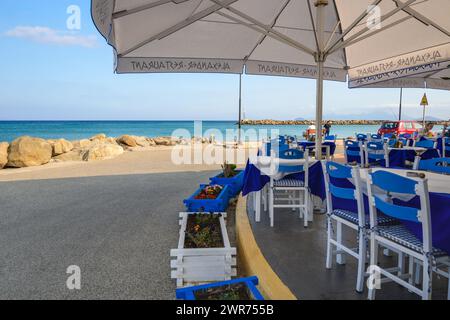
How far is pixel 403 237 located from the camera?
2.21 m

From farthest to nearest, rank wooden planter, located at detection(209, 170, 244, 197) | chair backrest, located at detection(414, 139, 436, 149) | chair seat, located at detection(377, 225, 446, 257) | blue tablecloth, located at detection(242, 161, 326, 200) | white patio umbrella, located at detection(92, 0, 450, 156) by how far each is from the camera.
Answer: chair backrest, located at detection(414, 139, 436, 149)
wooden planter, located at detection(209, 170, 244, 197)
white patio umbrella, located at detection(92, 0, 450, 156)
blue tablecloth, located at detection(242, 161, 326, 200)
chair seat, located at detection(377, 225, 446, 257)

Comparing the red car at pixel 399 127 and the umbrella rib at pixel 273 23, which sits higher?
the umbrella rib at pixel 273 23

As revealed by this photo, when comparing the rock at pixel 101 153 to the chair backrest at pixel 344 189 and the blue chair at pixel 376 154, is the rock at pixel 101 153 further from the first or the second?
the chair backrest at pixel 344 189

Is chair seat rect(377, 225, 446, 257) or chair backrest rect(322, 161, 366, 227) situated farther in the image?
chair backrest rect(322, 161, 366, 227)

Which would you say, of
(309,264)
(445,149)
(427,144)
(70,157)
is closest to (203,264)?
(309,264)

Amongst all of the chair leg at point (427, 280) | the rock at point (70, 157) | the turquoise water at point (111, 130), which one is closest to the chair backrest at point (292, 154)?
the chair leg at point (427, 280)

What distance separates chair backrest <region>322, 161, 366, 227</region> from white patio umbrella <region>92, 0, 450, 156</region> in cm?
176

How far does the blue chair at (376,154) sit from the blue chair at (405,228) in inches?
122

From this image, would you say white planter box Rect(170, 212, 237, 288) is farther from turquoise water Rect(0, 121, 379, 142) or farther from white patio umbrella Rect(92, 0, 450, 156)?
turquoise water Rect(0, 121, 379, 142)

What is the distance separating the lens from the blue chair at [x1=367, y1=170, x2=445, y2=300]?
1941mm

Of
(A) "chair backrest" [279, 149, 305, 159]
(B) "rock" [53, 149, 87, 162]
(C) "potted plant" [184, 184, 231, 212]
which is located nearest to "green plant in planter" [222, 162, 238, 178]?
(C) "potted plant" [184, 184, 231, 212]

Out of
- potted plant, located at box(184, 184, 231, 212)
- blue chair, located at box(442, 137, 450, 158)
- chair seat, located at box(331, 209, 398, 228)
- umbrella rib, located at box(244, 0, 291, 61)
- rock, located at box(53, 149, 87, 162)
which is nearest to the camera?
chair seat, located at box(331, 209, 398, 228)

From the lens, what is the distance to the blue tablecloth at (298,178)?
408cm

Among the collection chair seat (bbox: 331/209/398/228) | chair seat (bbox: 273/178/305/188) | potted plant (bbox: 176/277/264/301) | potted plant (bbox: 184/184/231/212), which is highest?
chair seat (bbox: 273/178/305/188)
